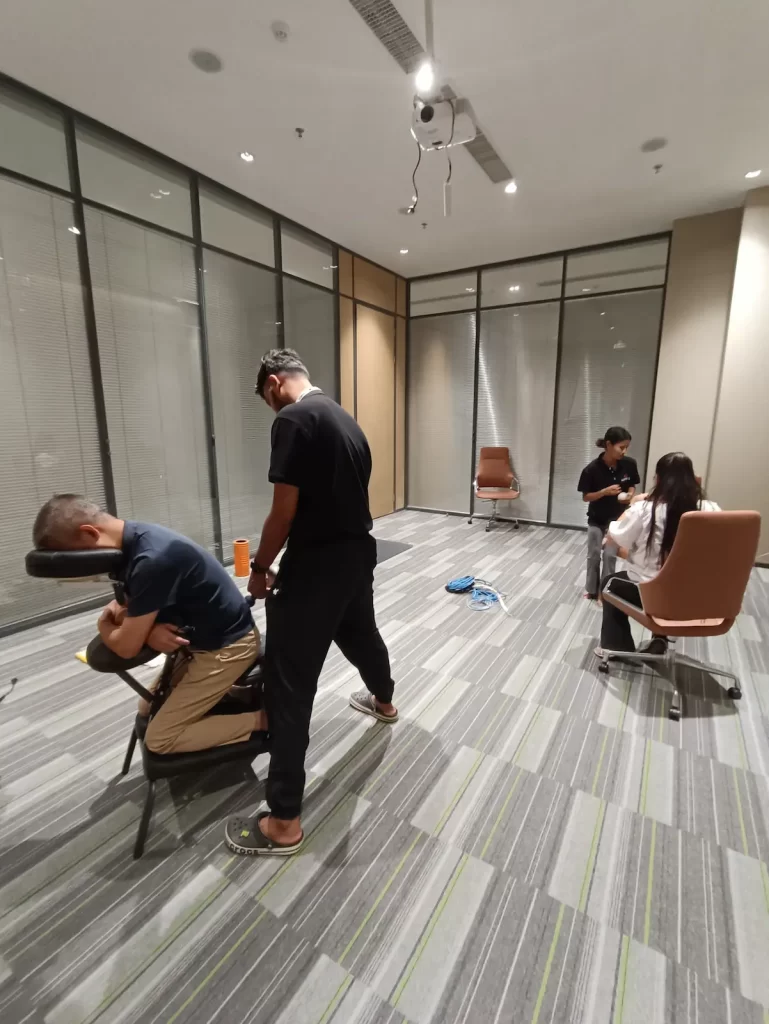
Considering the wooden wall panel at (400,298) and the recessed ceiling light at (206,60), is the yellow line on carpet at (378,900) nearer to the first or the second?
the recessed ceiling light at (206,60)

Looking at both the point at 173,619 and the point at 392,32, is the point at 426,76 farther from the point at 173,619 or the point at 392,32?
the point at 173,619

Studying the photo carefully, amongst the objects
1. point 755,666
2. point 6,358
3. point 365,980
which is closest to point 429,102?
point 6,358

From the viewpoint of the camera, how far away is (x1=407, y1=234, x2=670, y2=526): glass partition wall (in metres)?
5.13

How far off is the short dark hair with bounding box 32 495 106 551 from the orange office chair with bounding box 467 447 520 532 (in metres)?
5.07

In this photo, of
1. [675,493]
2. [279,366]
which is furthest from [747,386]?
[279,366]

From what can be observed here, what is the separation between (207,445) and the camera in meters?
4.12

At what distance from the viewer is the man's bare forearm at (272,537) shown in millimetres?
1444

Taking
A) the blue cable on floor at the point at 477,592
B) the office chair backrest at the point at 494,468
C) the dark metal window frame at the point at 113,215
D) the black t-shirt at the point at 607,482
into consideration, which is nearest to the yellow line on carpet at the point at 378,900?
the blue cable on floor at the point at 477,592

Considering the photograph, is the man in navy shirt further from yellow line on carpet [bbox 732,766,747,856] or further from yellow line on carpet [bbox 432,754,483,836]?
yellow line on carpet [bbox 732,766,747,856]

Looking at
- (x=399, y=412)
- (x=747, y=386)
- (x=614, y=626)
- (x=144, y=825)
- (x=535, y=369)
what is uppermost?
(x=535, y=369)

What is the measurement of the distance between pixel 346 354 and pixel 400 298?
155 centimetres

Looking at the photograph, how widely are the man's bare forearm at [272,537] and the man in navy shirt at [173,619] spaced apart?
0.62ft

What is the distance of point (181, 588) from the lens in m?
1.45

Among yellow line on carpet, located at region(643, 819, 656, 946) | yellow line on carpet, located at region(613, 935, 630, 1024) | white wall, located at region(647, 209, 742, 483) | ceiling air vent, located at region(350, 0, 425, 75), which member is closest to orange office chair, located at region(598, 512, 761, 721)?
yellow line on carpet, located at region(643, 819, 656, 946)
